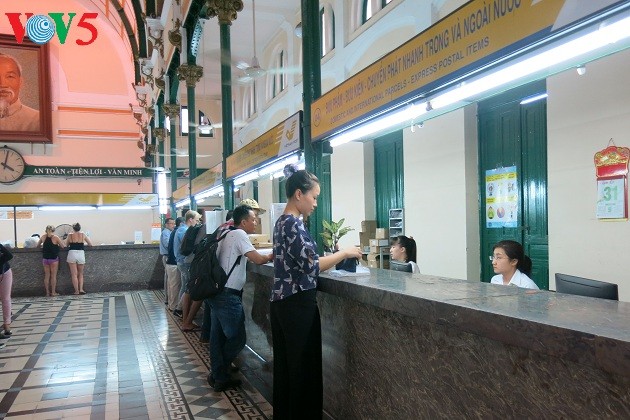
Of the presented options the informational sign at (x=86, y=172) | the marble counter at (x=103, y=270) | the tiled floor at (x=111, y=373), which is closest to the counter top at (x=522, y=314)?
the tiled floor at (x=111, y=373)

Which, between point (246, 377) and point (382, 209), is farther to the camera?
point (382, 209)

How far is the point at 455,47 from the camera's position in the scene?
2600 millimetres

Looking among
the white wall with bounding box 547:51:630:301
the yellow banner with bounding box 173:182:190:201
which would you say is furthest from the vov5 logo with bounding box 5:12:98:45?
the white wall with bounding box 547:51:630:301

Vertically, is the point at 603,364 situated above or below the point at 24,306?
above

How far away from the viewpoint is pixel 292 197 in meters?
2.90

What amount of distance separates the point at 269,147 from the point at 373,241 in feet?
11.1

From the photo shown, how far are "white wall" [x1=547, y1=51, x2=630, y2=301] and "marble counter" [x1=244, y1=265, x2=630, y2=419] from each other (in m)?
2.88

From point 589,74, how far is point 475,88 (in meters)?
2.88

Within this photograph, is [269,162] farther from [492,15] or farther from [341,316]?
[492,15]

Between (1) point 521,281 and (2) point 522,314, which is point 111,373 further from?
(2) point 522,314

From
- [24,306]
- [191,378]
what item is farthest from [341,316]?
[24,306]

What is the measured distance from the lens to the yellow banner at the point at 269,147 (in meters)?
4.75

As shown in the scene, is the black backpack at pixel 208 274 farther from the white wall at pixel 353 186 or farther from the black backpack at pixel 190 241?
the white wall at pixel 353 186

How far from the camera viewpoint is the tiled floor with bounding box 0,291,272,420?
3918 mm
